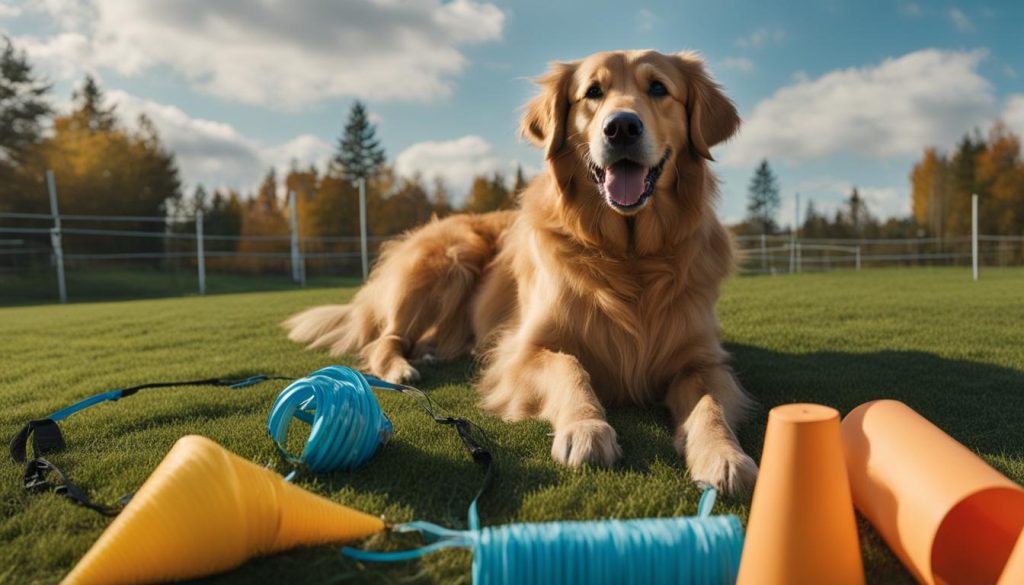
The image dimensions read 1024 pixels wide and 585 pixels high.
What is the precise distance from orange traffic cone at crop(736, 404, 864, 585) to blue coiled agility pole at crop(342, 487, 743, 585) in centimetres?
8

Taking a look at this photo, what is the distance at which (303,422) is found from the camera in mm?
2666

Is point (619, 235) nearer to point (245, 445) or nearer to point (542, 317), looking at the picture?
point (542, 317)

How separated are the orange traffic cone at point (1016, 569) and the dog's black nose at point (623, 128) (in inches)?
89.3

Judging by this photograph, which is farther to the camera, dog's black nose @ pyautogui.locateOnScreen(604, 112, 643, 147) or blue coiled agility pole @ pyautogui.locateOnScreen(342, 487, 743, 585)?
dog's black nose @ pyautogui.locateOnScreen(604, 112, 643, 147)

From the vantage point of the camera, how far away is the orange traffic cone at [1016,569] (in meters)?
1.13

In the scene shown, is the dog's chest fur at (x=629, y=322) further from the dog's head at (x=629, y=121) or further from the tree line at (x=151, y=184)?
the tree line at (x=151, y=184)

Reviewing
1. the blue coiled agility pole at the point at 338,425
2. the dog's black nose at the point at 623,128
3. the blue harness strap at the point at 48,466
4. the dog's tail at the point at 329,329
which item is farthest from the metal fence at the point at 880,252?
the blue harness strap at the point at 48,466

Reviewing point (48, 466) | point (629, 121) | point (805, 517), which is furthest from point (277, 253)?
point (805, 517)

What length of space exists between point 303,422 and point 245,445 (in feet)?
1.04

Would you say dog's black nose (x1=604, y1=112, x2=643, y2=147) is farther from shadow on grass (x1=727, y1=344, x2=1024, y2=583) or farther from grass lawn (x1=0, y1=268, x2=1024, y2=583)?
shadow on grass (x1=727, y1=344, x2=1024, y2=583)

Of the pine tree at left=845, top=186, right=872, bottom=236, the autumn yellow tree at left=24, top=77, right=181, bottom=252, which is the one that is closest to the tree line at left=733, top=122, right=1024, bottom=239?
the pine tree at left=845, top=186, right=872, bottom=236

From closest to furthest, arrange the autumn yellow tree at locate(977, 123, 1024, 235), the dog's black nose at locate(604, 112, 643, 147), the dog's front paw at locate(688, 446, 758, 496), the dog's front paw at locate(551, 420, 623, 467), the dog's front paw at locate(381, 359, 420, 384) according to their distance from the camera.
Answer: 1. the dog's front paw at locate(688, 446, 758, 496)
2. the dog's front paw at locate(551, 420, 623, 467)
3. the dog's black nose at locate(604, 112, 643, 147)
4. the dog's front paw at locate(381, 359, 420, 384)
5. the autumn yellow tree at locate(977, 123, 1024, 235)

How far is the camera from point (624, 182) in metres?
3.14

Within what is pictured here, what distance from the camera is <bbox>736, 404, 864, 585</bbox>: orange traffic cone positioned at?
1275 mm
